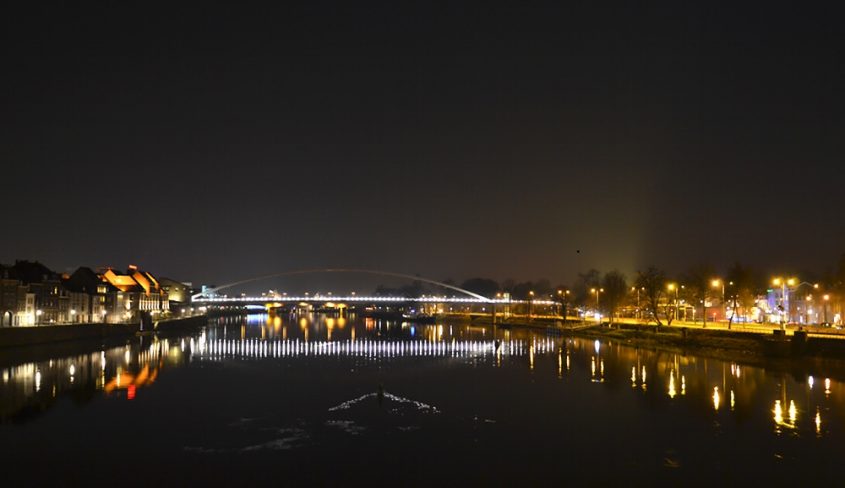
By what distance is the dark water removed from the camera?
753 inches

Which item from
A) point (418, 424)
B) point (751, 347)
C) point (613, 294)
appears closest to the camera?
point (418, 424)

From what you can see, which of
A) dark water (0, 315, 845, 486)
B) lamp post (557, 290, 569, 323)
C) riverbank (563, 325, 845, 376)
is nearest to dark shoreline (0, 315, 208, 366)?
dark water (0, 315, 845, 486)

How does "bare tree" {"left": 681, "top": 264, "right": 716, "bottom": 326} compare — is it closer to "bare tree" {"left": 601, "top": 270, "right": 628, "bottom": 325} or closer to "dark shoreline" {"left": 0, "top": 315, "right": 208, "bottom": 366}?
"bare tree" {"left": 601, "top": 270, "right": 628, "bottom": 325}

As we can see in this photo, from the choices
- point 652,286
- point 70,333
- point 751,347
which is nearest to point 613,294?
point 652,286

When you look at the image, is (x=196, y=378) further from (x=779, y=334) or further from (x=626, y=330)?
(x=626, y=330)

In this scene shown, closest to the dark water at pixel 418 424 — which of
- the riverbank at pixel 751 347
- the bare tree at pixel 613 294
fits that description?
the riverbank at pixel 751 347

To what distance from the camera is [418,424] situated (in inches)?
1005

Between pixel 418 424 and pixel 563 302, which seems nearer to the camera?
pixel 418 424

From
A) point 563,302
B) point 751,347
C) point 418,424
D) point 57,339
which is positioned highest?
point 563,302

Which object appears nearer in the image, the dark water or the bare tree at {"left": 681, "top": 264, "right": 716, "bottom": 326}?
the dark water

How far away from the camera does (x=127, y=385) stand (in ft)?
118

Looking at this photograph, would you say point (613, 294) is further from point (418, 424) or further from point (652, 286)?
point (418, 424)

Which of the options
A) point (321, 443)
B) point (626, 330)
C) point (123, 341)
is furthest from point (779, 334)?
point (123, 341)

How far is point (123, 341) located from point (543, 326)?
179ft
